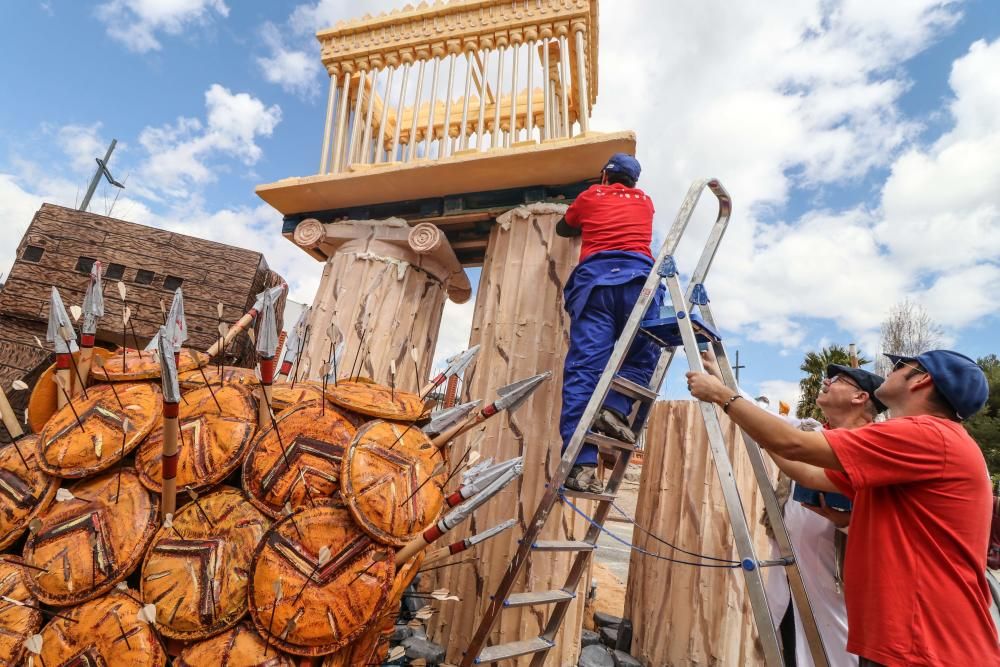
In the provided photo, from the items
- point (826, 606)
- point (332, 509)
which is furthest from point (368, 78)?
point (826, 606)

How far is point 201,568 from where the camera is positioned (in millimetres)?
1889

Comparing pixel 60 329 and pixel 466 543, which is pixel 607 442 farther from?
pixel 60 329

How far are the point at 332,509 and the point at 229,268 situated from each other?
317cm

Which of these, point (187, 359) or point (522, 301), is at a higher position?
point (522, 301)

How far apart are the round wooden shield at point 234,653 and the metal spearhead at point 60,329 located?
1430 millimetres

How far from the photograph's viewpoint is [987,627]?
1594 millimetres

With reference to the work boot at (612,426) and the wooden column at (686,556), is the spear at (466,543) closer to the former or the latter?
the work boot at (612,426)

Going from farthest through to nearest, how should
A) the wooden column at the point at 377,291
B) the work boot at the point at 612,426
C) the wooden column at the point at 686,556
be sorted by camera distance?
1. the wooden column at the point at 377,291
2. the wooden column at the point at 686,556
3. the work boot at the point at 612,426

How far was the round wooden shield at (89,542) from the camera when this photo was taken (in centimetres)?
187

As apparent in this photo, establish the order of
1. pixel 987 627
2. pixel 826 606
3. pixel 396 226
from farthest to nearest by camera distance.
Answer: pixel 396 226
pixel 826 606
pixel 987 627

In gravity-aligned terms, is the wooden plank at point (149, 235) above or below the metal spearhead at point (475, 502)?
above

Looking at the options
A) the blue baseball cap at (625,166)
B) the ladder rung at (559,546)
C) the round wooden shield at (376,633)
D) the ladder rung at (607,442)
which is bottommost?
the round wooden shield at (376,633)

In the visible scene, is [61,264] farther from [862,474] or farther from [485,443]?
[862,474]

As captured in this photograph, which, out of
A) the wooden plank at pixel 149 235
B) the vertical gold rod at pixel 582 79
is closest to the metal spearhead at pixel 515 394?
the vertical gold rod at pixel 582 79
